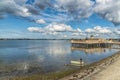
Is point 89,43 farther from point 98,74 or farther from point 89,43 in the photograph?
point 98,74

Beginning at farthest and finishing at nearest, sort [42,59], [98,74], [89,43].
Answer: [89,43] → [42,59] → [98,74]

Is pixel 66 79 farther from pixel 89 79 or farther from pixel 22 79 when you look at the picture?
pixel 22 79

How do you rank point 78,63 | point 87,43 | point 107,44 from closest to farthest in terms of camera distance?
point 78,63 < point 87,43 < point 107,44

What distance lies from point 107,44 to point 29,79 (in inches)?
3613

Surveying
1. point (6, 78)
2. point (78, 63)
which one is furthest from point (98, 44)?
point (6, 78)

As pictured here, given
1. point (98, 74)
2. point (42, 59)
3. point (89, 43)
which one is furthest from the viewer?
point (89, 43)

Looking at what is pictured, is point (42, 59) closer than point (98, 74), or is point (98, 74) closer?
point (98, 74)

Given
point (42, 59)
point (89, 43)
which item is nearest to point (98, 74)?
point (42, 59)

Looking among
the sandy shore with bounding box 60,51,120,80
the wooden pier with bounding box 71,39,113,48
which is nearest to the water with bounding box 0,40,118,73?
the sandy shore with bounding box 60,51,120,80

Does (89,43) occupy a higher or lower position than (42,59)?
higher

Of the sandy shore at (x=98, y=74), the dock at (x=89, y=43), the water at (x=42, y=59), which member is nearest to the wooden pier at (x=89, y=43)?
the dock at (x=89, y=43)

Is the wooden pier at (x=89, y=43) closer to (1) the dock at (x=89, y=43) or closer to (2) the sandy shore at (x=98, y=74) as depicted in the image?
(1) the dock at (x=89, y=43)

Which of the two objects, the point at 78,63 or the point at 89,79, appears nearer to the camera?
the point at 89,79

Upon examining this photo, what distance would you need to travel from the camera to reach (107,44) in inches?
4291
